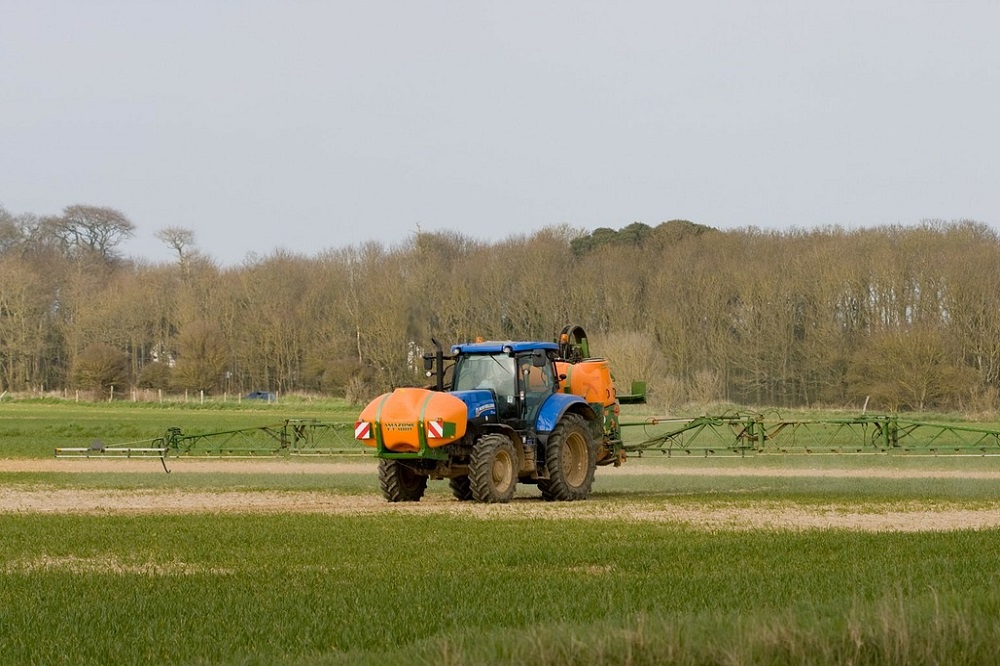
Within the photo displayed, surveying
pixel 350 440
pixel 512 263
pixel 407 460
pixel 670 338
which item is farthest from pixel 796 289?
pixel 407 460

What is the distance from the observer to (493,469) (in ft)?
68.9

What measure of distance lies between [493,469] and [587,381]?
129 inches

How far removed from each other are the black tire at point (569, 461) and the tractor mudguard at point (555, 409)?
4.9 inches

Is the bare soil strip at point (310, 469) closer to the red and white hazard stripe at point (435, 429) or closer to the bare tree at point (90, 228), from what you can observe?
the red and white hazard stripe at point (435, 429)

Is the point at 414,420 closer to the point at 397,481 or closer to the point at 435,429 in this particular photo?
the point at 435,429

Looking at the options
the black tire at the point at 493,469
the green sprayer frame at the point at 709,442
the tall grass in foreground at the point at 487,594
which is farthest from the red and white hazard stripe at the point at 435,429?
the green sprayer frame at the point at 709,442

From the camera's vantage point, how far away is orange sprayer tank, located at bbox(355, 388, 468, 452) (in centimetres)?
2061

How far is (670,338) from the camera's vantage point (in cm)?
7969

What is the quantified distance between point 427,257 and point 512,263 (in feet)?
19.7

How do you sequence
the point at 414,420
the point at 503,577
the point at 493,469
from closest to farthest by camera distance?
the point at 503,577 < the point at 414,420 < the point at 493,469

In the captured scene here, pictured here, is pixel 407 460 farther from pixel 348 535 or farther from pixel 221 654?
pixel 221 654

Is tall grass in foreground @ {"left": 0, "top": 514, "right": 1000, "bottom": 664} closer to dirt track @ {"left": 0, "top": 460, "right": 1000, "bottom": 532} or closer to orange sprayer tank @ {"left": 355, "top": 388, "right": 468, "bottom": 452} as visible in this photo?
dirt track @ {"left": 0, "top": 460, "right": 1000, "bottom": 532}

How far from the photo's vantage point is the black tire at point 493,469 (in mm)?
20703

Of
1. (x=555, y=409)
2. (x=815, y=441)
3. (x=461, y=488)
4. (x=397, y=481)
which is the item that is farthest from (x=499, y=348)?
(x=815, y=441)
